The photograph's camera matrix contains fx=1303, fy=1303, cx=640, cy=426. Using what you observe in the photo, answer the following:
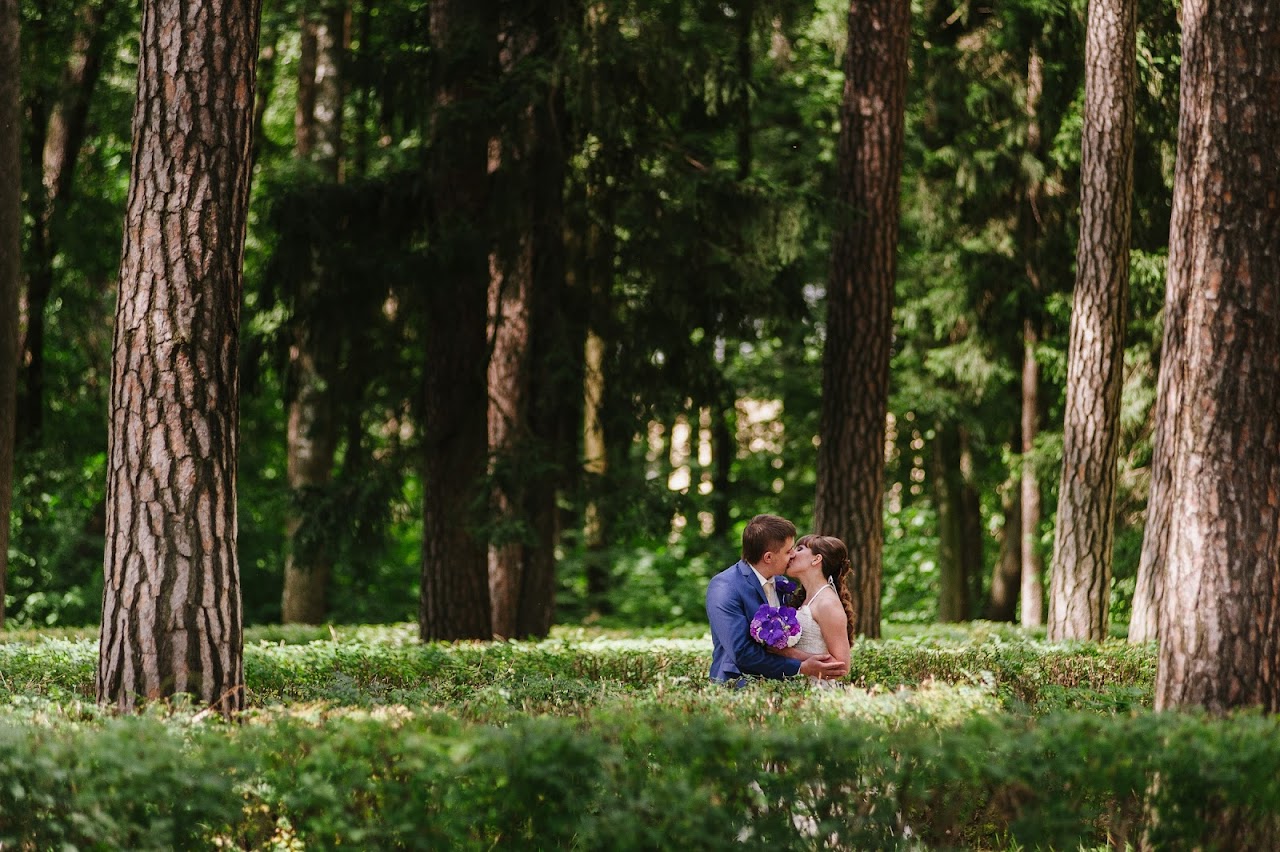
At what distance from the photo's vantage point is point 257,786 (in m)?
4.60

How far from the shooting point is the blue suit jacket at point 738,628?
22.3 feet

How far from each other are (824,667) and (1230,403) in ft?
8.07

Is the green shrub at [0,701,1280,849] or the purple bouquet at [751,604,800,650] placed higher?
the purple bouquet at [751,604,800,650]

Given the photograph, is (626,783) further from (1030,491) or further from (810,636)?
(1030,491)

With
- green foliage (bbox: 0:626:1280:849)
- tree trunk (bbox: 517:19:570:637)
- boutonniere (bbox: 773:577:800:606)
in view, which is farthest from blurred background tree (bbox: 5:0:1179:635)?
green foliage (bbox: 0:626:1280:849)

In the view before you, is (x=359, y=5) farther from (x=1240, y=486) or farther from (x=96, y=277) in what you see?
(x=1240, y=486)

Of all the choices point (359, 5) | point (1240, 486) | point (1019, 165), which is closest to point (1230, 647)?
point (1240, 486)

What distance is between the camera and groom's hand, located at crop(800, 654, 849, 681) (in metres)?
6.98

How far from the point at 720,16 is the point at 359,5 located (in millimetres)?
7092

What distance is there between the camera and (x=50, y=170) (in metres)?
20.1

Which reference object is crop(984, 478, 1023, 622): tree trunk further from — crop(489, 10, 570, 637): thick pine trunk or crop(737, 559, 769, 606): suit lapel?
crop(737, 559, 769, 606): suit lapel

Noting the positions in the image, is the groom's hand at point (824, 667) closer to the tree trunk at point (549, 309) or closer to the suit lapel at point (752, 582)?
the suit lapel at point (752, 582)

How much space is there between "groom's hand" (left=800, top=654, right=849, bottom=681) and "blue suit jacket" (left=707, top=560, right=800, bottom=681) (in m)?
0.09

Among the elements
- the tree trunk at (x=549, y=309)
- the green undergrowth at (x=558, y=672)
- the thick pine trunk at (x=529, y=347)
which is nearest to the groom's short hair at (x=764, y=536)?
the green undergrowth at (x=558, y=672)
